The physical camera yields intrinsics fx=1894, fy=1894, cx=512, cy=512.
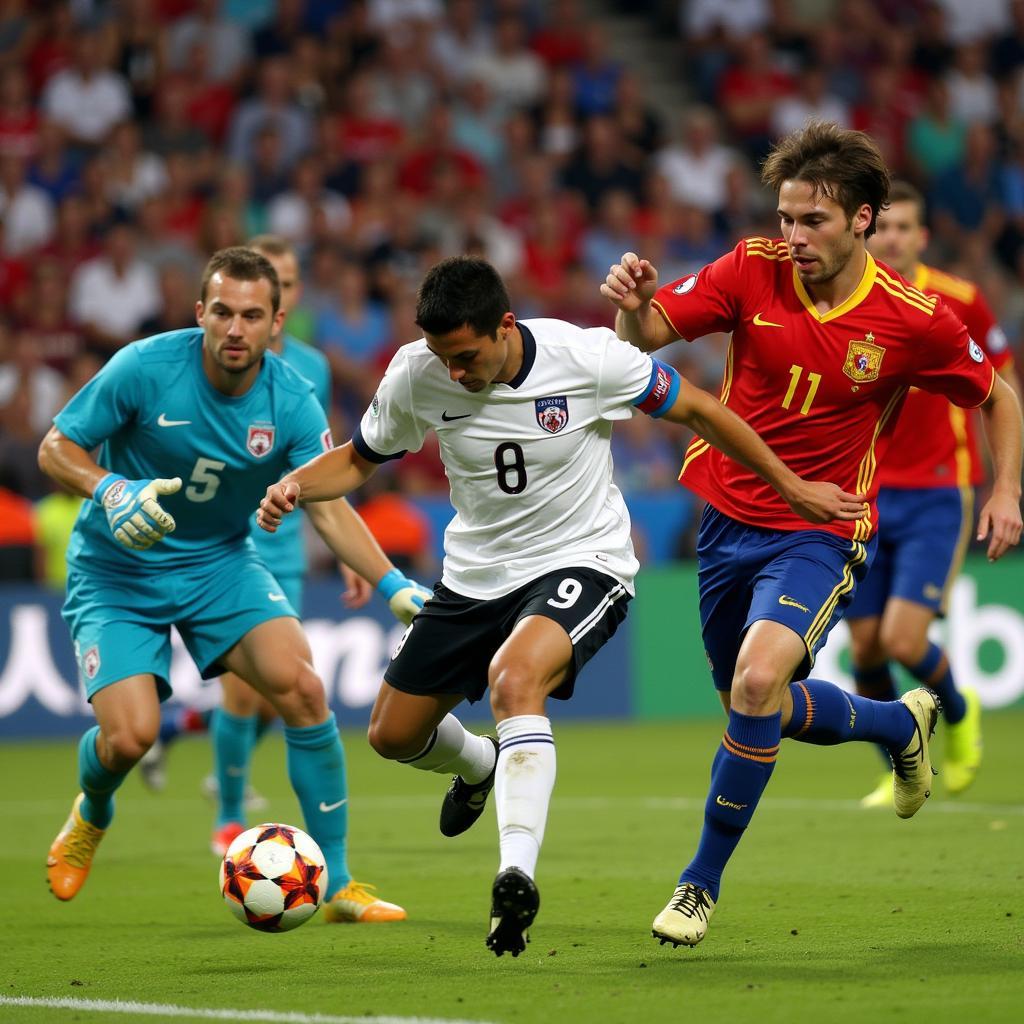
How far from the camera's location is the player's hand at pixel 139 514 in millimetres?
6426

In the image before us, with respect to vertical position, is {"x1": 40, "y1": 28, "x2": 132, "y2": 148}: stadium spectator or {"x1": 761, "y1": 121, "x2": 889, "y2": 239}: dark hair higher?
{"x1": 40, "y1": 28, "x2": 132, "y2": 148}: stadium spectator

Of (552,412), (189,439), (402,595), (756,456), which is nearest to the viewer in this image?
(756,456)

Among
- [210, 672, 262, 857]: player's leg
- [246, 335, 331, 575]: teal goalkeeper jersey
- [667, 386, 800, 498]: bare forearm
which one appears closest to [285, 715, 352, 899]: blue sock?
[210, 672, 262, 857]: player's leg

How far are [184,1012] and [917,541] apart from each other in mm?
5523

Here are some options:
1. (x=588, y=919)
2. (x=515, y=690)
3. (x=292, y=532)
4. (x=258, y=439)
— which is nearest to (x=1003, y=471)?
(x=515, y=690)

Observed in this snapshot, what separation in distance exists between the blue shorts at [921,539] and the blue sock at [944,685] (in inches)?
9.4

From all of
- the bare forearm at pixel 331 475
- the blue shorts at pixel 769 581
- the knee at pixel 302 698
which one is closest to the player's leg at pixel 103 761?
the knee at pixel 302 698

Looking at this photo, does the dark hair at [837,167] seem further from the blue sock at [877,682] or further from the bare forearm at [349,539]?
the blue sock at [877,682]

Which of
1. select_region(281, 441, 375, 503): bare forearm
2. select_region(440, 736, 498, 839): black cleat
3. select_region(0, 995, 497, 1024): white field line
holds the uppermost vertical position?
select_region(281, 441, 375, 503): bare forearm

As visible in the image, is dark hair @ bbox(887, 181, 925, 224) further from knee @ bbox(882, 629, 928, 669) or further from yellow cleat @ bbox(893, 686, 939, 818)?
yellow cleat @ bbox(893, 686, 939, 818)

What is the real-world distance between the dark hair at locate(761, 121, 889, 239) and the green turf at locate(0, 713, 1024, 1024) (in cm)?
245

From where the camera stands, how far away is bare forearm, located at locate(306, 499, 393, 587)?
7.19 m

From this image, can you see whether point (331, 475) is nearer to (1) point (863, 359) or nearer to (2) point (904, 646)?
(1) point (863, 359)

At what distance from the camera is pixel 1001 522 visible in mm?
6387
